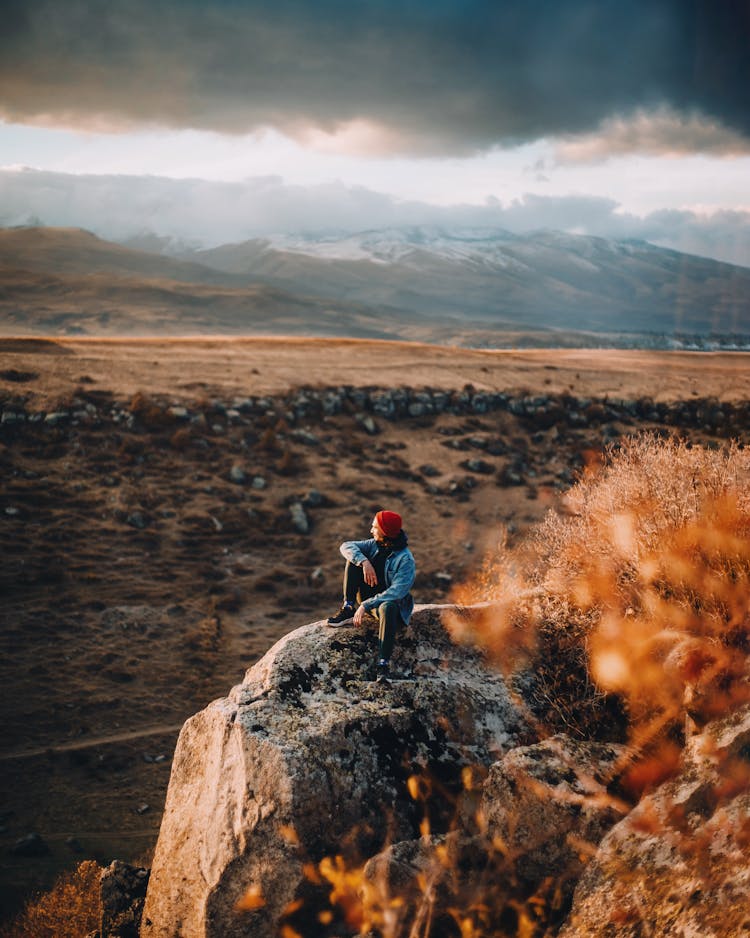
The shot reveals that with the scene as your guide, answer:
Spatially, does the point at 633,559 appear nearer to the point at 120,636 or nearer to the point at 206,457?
the point at 120,636

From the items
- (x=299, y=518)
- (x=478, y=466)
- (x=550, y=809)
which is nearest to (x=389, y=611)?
(x=550, y=809)

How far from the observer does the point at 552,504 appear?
21297 mm

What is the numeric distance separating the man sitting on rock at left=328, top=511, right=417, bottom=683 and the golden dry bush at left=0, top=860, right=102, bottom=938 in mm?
4634

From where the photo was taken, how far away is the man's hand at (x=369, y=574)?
6473 millimetres

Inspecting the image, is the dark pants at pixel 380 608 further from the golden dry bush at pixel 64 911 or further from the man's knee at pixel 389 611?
the golden dry bush at pixel 64 911

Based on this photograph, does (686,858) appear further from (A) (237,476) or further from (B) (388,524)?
(A) (237,476)

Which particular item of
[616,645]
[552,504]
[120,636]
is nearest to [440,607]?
[616,645]

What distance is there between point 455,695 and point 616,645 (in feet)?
5.31

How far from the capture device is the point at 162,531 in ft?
56.1

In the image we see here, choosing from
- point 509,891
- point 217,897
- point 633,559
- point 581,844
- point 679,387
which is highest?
point 679,387

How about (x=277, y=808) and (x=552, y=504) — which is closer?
(x=277, y=808)

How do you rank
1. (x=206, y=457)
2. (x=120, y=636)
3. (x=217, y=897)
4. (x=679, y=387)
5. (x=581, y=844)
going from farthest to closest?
(x=679, y=387), (x=206, y=457), (x=120, y=636), (x=217, y=897), (x=581, y=844)

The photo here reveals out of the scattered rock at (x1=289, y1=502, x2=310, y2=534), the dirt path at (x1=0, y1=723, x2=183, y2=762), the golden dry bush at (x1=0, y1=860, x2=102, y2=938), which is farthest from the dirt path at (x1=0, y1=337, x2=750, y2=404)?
the golden dry bush at (x1=0, y1=860, x2=102, y2=938)

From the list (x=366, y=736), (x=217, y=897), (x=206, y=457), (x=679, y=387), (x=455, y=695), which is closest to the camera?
(x=217, y=897)
